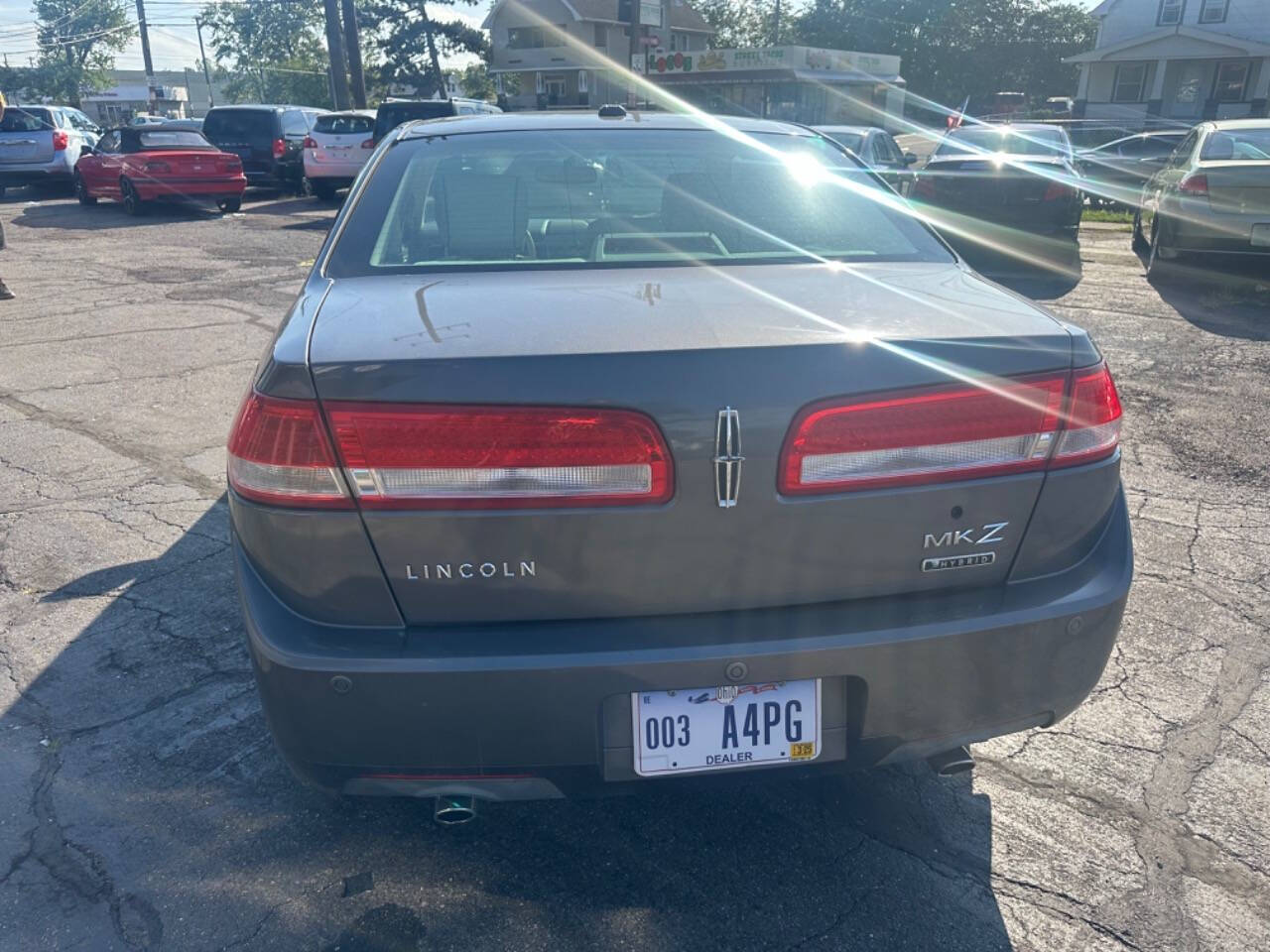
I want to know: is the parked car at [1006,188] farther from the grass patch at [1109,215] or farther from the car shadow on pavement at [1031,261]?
the grass patch at [1109,215]

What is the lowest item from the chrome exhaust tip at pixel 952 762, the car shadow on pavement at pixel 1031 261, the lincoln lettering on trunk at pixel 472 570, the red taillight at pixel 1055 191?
the car shadow on pavement at pixel 1031 261

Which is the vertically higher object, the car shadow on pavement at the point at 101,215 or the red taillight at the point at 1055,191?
the red taillight at the point at 1055,191

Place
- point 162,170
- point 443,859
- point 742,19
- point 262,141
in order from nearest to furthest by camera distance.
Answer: point 443,859
point 162,170
point 262,141
point 742,19

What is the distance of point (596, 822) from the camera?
266 cm

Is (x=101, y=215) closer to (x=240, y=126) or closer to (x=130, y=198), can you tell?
(x=130, y=198)

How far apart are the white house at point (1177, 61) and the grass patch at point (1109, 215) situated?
27.6 m

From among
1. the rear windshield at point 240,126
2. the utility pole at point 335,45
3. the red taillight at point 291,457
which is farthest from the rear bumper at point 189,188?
the red taillight at point 291,457

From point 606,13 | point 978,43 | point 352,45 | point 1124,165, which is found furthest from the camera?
point 978,43

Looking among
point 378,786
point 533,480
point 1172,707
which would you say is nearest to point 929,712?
point 533,480

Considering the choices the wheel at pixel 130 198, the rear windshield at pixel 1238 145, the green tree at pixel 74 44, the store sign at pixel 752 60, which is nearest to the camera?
the rear windshield at pixel 1238 145

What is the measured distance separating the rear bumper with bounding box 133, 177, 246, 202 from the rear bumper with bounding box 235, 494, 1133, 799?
15.8m

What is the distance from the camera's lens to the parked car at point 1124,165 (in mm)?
16781

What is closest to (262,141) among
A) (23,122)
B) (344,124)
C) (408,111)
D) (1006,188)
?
(344,124)

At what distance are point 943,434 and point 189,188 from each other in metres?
16.6
